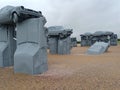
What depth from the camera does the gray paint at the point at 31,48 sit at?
21.2 ft

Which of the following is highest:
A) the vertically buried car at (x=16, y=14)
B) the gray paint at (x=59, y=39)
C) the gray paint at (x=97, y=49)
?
the vertically buried car at (x=16, y=14)

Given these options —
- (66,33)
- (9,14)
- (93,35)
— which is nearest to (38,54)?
(9,14)

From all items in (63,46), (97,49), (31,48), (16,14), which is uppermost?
(16,14)

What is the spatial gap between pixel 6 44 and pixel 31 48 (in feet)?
7.09

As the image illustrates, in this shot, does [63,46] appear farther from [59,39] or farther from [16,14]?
[16,14]

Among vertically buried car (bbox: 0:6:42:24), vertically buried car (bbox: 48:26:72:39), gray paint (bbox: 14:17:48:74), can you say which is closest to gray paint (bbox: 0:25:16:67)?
vertically buried car (bbox: 0:6:42:24)

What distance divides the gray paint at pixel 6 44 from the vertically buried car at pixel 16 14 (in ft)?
2.66

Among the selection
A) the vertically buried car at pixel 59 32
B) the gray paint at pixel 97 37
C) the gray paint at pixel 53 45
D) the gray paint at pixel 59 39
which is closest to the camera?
the vertically buried car at pixel 59 32

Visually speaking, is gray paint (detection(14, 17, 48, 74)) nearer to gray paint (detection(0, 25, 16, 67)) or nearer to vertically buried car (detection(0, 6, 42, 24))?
vertically buried car (detection(0, 6, 42, 24))

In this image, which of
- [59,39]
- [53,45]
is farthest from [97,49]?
[53,45]

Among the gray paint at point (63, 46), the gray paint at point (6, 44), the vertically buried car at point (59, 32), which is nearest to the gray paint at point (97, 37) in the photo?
the gray paint at point (63, 46)

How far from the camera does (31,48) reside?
6.60 meters

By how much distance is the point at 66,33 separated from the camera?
1480 centimetres

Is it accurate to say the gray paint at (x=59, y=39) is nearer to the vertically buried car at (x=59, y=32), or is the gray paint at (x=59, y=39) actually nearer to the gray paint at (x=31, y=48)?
the vertically buried car at (x=59, y=32)
